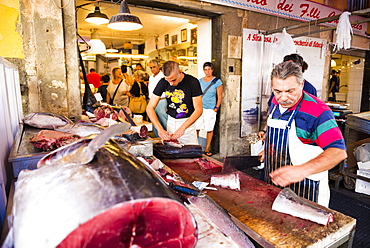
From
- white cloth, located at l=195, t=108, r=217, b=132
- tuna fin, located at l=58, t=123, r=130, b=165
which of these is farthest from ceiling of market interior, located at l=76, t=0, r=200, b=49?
tuna fin, located at l=58, t=123, r=130, b=165

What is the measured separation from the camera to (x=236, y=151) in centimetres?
685

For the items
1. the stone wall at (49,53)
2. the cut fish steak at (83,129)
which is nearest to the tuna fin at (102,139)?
the cut fish steak at (83,129)

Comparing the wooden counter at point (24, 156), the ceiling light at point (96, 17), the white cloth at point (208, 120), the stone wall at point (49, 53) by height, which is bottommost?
the white cloth at point (208, 120)

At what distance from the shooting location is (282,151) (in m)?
2.51

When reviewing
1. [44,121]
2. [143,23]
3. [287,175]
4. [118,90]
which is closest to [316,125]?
[287,175]

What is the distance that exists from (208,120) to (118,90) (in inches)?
111

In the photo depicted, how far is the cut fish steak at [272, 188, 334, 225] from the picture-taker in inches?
65.4

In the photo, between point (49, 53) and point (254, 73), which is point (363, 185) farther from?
point (49, 53)

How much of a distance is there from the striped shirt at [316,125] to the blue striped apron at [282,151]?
74 millimetres

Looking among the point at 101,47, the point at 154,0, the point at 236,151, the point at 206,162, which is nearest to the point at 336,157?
the point at 206,162

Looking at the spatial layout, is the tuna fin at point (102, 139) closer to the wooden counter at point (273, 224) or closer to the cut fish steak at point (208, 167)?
the wooden counter at point (273, 224)

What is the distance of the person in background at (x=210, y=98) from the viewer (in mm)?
6262

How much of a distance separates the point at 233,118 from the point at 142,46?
8.63m

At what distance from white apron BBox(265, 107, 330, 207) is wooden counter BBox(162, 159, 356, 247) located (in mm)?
412
